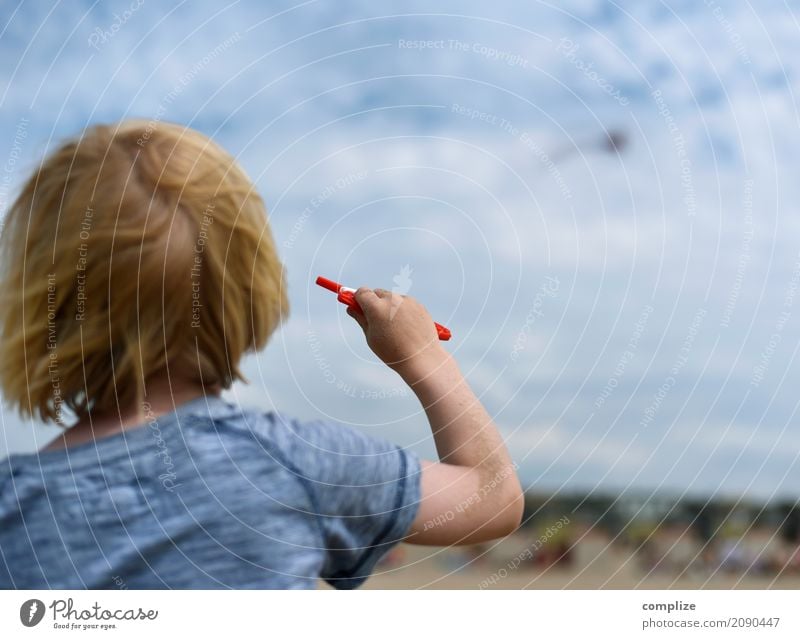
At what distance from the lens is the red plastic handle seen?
0.75 m

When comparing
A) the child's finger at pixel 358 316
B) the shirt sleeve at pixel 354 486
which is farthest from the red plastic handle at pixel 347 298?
the shirt sleeve at pixel 354 486

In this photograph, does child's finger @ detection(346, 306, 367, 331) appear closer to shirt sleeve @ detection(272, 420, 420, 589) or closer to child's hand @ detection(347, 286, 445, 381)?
child's hand @ detection(347, 286, 445, 381)

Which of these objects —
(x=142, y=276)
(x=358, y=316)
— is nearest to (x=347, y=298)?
(x=358, y=316)

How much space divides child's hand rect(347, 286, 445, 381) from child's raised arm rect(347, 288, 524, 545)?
15mm

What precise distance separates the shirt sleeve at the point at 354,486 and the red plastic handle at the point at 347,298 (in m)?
0.15

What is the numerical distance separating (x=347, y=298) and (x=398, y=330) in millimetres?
64

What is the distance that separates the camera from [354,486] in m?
0.62

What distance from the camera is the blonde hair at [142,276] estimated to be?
645mm

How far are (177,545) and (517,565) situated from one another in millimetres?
485

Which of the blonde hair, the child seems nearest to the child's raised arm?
the child

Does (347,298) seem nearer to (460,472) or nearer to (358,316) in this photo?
(358,316)

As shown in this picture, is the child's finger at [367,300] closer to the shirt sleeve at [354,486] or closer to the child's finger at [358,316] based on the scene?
the child's finger at [358,316]

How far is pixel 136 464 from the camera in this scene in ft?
2.03
